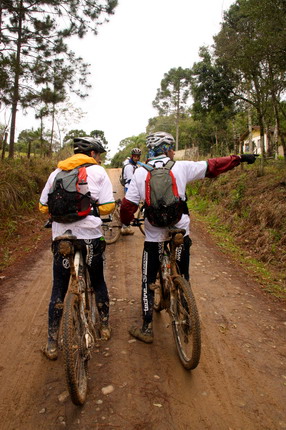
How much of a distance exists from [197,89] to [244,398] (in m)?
14.7

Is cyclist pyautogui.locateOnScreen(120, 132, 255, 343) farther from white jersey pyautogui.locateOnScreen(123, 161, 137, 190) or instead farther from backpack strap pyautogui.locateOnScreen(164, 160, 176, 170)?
white jersey pyautogui.locateOnScreen(123, 161, 137, 190)

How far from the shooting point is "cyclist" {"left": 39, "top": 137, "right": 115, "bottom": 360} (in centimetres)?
283

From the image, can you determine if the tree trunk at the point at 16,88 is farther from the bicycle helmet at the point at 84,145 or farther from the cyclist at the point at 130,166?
the bicycle helmet at the point at 84,145

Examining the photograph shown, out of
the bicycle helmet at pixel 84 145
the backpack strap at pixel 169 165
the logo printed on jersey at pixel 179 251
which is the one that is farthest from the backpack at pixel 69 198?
the logo printed on jersey at pixel 179 251

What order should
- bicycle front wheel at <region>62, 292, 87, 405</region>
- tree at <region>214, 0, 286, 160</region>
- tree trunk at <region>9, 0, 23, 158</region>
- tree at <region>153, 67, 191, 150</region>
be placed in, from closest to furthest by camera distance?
1. bicycle front wheel at <region>62, 292, 87, 405</region>
2. tree at <region>214, 0, 286, 160</region>
3. tree trunk at <region>9, 0, 23, 158</region>
4. tree at <region>153, 67, 191, 150</region>

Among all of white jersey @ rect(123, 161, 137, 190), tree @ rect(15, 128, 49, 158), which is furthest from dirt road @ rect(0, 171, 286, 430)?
tree @ rect(15, 128, 49, 158)

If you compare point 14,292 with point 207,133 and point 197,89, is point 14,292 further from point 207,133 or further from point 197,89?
point 207,133

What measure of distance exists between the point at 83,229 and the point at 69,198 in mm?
356

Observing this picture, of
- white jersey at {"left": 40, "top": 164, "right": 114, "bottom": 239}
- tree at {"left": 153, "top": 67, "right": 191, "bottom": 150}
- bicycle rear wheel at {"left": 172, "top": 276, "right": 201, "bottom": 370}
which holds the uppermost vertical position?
tree at {"left": 153, "top": 67, "right": 191, "bottom": 150}

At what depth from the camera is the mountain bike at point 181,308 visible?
103 inches

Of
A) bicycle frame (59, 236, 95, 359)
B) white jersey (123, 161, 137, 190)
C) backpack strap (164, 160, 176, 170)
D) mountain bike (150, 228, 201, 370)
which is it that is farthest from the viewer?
white jersey (123, 161, 137, 190)

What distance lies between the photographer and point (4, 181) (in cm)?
887

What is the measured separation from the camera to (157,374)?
2.78 metres

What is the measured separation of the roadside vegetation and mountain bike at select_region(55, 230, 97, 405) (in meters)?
3.24
